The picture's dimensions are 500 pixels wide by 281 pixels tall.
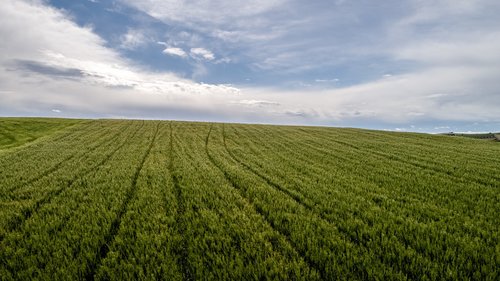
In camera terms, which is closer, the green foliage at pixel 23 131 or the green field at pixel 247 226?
the green field at pixel 247 226

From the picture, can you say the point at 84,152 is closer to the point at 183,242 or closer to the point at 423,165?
the point at 183,242

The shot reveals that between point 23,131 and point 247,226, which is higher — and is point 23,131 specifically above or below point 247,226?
above

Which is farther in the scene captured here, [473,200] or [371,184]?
[371,184]

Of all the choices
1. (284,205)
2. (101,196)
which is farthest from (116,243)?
(284,205)

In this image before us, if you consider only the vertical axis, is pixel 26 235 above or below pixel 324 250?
below

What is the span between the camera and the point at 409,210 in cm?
740

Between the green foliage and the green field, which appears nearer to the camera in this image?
the green field

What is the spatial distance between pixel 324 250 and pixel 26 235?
21.4 feet

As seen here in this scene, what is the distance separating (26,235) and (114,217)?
178cm

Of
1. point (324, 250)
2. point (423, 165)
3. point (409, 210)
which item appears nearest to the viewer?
point (324, 250)

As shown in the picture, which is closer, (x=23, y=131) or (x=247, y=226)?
(x=247, y=226)

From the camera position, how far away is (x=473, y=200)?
8500 mm

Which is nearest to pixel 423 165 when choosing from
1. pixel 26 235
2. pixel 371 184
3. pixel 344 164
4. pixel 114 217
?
pixel 344 164

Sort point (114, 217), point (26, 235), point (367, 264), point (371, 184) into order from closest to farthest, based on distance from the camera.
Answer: point (367, 264) < point (26, 235) < point (114, 217) < point (371, 184)
